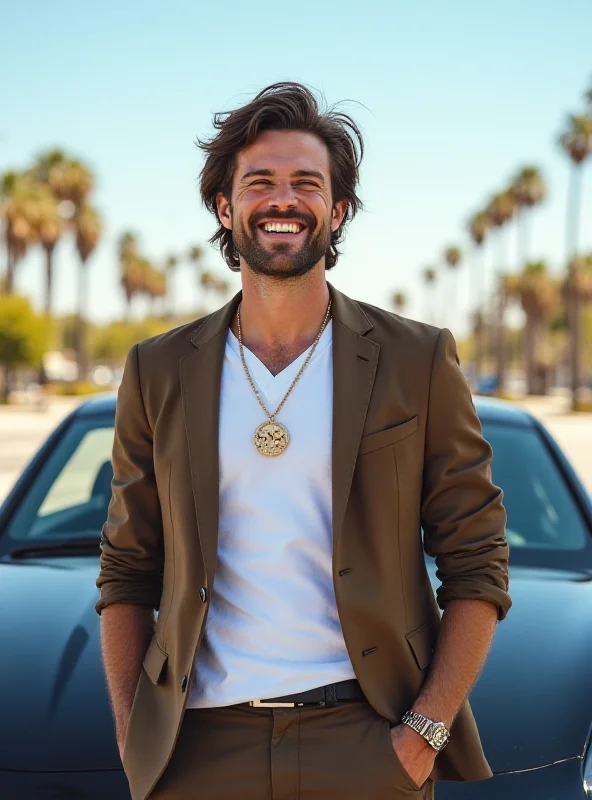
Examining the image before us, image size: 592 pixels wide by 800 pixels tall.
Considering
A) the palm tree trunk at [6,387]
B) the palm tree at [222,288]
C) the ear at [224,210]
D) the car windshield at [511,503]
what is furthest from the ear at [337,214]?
the palm tree at [222,288]

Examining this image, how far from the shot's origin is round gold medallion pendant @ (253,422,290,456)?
1896 millimetres

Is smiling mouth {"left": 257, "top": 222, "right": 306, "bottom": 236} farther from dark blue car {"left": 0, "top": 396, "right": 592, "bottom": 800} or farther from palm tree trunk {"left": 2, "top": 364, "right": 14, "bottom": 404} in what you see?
palm tree trunk {"left": 2, "top": 364, "right": 14, "bottom": 404}

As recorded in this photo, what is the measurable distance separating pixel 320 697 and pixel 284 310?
28.7 inches


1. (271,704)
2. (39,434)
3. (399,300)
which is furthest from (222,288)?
(271,704)

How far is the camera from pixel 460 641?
1889mm

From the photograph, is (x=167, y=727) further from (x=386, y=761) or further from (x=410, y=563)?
(x=410, y=563)

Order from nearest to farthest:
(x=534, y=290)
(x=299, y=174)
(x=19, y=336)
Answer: (x=299, y=174)
(x=19, y=336)
(x=534, y=290)

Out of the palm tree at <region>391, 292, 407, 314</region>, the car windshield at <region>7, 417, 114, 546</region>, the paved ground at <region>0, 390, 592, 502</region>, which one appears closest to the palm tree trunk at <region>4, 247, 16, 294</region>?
the paved ground at <region>0, 390, 592, 502</region>

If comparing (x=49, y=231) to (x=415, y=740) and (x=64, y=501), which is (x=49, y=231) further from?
(x=415, y=740)

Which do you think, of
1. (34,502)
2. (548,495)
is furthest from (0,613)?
(548,495)

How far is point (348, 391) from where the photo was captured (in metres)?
1.91

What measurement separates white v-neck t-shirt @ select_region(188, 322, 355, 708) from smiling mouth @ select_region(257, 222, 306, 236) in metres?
0.33

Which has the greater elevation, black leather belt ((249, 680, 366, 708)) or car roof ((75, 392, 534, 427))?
car roof ((75, 392, 534, 427))

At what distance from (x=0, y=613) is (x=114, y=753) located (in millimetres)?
796
